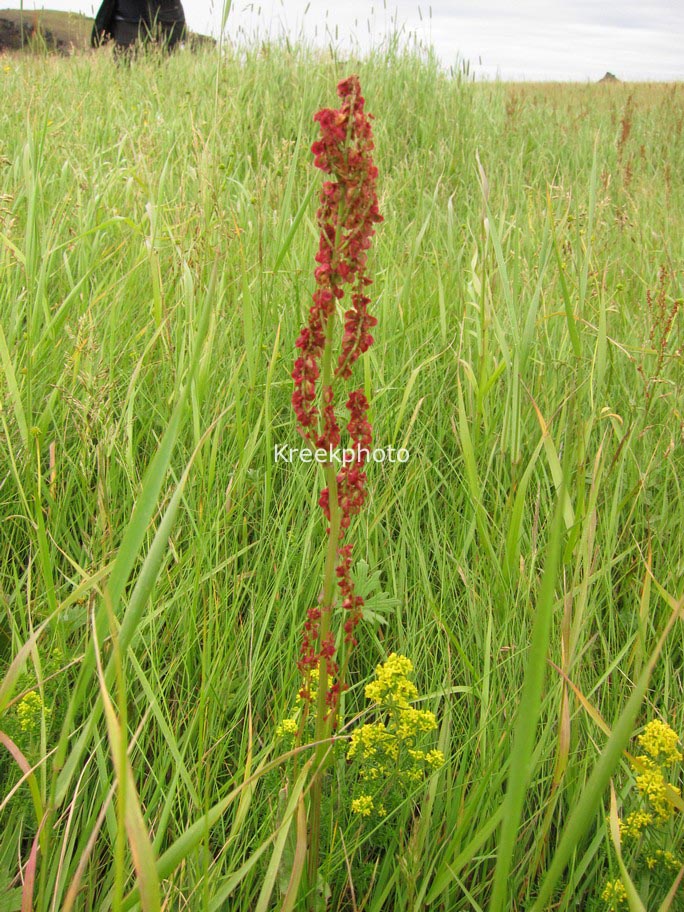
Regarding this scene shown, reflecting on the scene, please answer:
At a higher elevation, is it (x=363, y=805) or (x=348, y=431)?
(x=348, y=431)

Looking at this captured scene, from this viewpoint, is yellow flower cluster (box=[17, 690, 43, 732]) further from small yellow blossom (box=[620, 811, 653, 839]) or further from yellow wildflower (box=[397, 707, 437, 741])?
small yellow blossom (box=[620, 811, 653, 839])

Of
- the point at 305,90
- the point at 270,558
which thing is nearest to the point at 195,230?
the point at 270,558

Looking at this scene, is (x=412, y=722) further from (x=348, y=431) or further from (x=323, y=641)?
(x=348, y=431)

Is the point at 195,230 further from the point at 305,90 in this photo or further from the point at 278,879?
the point at 305,90

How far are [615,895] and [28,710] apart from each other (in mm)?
874

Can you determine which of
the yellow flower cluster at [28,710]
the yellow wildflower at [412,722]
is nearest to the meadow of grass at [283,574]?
the yellow flower cluster at [28,710]

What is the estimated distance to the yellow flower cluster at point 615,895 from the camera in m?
0.93

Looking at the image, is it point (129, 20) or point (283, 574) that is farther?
point (129, 20)

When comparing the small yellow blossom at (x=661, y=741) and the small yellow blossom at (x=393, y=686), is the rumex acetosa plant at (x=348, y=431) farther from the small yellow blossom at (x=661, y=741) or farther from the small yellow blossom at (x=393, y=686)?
the small yellow blossom at (x=661, y=741)

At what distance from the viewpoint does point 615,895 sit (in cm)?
94

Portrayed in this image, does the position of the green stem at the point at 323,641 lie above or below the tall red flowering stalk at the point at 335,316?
below

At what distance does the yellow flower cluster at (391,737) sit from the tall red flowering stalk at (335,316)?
10 cm

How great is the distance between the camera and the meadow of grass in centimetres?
100

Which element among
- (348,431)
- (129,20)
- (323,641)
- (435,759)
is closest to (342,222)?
(348,431)
